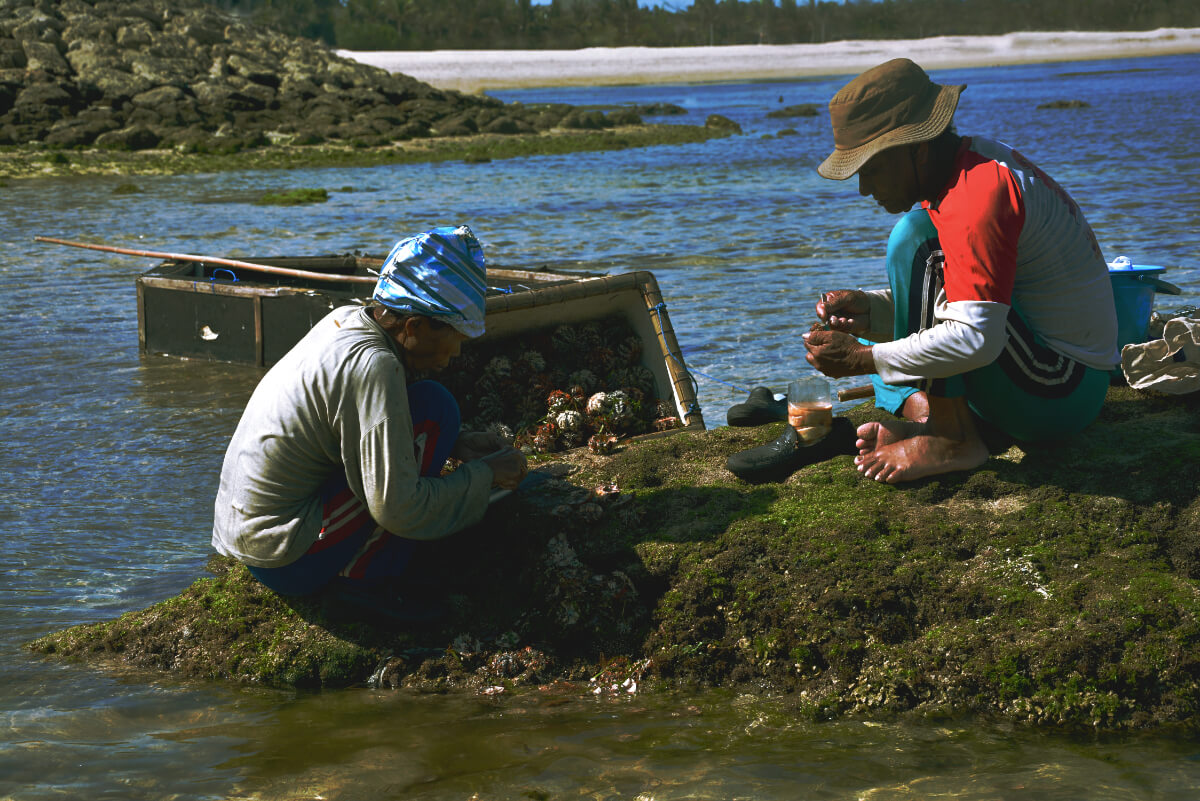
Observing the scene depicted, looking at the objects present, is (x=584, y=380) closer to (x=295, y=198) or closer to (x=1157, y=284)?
(x=1157, y=284)

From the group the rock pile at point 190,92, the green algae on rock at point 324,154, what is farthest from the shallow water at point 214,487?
the rock pile at point 190,92

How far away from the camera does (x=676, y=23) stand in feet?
419

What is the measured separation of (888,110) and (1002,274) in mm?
666

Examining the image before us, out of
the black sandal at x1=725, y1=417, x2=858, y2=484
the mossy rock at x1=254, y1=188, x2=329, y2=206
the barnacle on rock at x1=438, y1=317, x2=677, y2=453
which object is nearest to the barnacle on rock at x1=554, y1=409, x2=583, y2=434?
the barnacle on rock at x1=438, y1=317, x2=677, y2=453

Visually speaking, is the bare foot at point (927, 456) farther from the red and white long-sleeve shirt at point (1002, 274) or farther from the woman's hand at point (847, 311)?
the woman's hand at point (847, 311)

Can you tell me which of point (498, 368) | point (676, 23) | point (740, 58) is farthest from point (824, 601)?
point (676, 23)

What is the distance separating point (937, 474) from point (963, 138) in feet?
4.03

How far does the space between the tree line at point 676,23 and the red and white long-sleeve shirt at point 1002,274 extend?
95.4 m

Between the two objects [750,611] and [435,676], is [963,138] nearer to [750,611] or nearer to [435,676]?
[750,611]

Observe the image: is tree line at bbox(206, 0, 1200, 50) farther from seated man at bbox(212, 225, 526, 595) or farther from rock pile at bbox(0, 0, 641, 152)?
seated man at bbox(212, 225, 526, 595)

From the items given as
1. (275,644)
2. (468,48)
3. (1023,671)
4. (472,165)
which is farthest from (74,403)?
(468,48)

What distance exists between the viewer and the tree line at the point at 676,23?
106 meters

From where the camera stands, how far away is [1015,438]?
13.5 feet

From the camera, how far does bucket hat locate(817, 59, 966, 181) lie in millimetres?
3609
